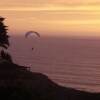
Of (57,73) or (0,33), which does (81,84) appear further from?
(0,33)

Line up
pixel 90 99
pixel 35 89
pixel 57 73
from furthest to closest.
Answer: pixel 57 73, pixel 90 99, pixel 35 89

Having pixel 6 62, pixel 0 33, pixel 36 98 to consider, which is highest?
pixel 0 33

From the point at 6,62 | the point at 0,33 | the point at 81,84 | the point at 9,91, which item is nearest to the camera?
the point at 9,91

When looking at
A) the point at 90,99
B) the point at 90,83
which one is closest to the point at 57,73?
the point at 90,83

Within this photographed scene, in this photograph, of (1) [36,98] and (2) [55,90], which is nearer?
(1) [36,98]

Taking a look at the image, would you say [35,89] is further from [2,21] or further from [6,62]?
[2,21]

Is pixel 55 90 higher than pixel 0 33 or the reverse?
the reverse
